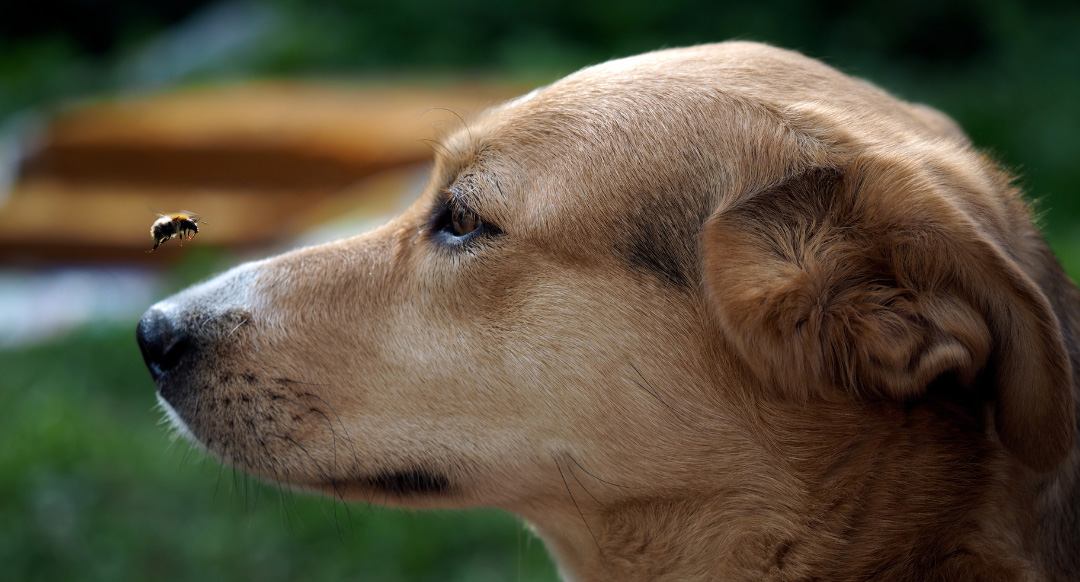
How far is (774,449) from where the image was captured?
2.40m

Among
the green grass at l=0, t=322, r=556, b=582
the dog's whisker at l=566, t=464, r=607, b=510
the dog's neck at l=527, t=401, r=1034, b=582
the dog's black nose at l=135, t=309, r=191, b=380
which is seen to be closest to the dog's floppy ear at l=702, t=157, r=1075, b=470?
the dog's neck at l=527, t=401, r=1034, b=582

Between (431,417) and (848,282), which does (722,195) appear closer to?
(848,282)

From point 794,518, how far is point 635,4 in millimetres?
9520

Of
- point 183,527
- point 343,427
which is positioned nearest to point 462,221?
point 343,427

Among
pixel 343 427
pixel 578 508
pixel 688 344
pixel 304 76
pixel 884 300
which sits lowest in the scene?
pixel 304 76

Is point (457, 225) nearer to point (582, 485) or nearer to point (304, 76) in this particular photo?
point (582, 485)

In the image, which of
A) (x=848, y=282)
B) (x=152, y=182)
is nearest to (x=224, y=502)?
(x=848, y=282)

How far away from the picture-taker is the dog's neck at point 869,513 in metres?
2.29

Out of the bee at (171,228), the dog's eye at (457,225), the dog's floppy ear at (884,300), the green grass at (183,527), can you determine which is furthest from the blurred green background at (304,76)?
the dog's floppy ear at (884,300)

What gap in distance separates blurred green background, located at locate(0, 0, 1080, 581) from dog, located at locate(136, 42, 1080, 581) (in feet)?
1.59

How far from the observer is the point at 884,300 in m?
2.18

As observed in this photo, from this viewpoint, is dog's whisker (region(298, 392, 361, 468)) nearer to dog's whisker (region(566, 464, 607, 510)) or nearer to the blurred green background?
the blurred green background

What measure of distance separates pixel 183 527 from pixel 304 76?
817 cm

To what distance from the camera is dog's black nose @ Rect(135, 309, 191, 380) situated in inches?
107
